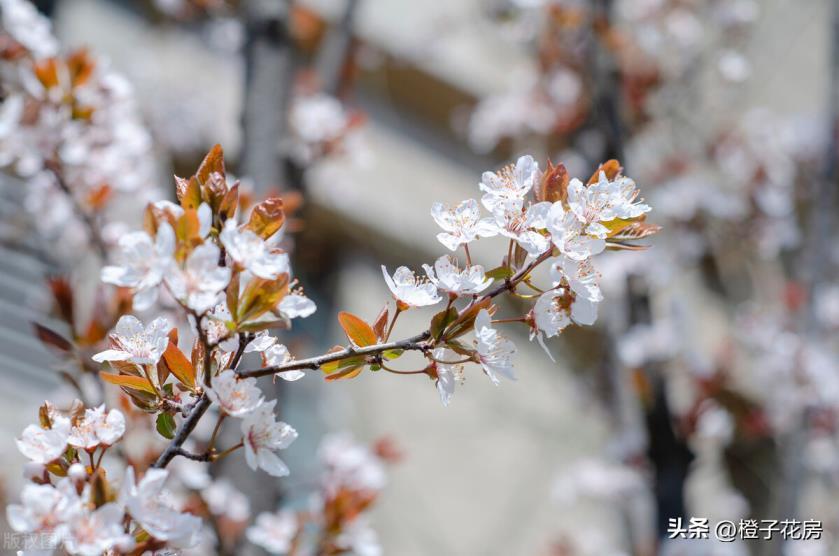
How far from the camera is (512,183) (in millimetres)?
810

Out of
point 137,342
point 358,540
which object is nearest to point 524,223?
point 137,342

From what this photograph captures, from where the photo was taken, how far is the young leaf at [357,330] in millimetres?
779

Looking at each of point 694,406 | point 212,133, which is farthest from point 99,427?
point 212,133

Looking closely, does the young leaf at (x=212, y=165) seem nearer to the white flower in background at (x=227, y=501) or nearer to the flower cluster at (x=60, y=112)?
the flower cluster at (x=60, y=112)

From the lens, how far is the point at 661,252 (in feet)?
8.53

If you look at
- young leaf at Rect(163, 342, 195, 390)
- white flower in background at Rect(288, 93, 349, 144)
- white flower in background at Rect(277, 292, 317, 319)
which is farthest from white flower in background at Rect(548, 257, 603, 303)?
white flower in background at Rect(288, 93, 349, 144)

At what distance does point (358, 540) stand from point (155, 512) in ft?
2.18

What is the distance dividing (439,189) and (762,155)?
4.87 feet

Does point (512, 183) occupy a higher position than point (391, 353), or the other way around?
point (512, 183)

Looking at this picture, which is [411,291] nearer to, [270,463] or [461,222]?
[461,222]

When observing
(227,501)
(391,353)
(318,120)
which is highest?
(318,120)

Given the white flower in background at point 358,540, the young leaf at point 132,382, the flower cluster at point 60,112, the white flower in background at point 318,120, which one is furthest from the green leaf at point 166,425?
the white flower in background at point 318,120

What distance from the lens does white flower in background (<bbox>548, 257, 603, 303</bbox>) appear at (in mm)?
772

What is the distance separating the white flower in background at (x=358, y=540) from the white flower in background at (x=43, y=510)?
2.18 ft
